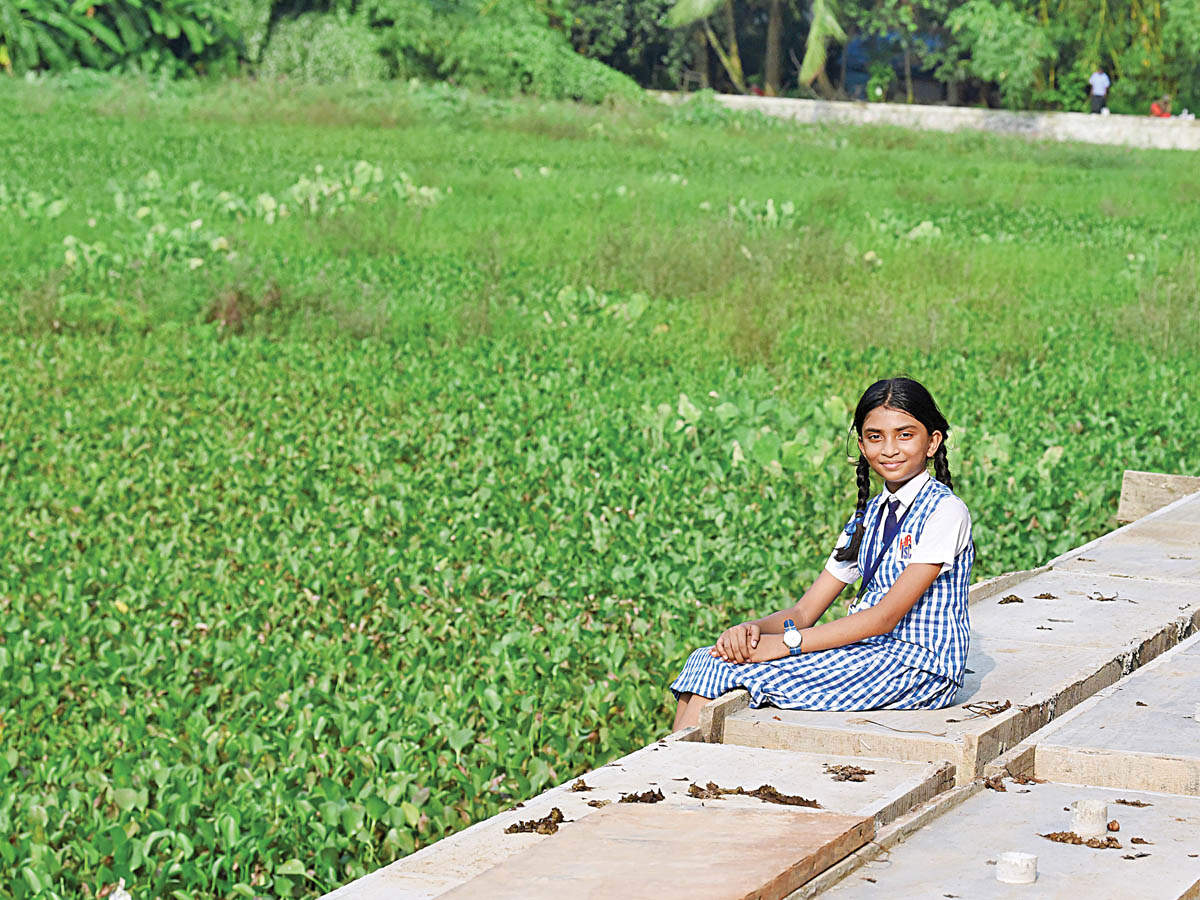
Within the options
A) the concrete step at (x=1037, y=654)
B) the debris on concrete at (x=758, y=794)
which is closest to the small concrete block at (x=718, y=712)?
the concrete step at (x=1037, y=654)

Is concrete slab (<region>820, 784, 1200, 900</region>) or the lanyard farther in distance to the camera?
the lanyard

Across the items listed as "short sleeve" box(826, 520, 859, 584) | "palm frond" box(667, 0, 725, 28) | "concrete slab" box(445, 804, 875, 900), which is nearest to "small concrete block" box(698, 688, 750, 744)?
"short sleeve" box(826, 520, 859, 584)

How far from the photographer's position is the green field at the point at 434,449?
4719 mm

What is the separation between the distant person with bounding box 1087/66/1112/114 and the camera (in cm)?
3334

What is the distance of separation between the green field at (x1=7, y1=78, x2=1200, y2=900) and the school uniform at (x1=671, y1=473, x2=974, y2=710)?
1.05 meters

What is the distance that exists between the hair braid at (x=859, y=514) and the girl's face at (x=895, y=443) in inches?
3.5

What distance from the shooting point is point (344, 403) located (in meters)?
9.37

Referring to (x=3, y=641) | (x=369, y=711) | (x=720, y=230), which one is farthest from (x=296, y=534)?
(x=720, y=230)

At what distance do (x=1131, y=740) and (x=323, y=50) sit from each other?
3180 cm

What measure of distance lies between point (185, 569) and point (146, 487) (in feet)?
4.22

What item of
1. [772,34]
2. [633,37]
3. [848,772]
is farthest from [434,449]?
[633,37]

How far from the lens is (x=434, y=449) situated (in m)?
8.30

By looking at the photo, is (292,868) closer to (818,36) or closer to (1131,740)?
(1131,740)

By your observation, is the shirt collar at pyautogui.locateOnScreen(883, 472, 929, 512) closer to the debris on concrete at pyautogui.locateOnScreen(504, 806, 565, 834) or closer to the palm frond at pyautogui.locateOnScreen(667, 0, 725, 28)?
the debris on concrete at pyautogui.locateOnScreen(504, 806, 565, 834)
